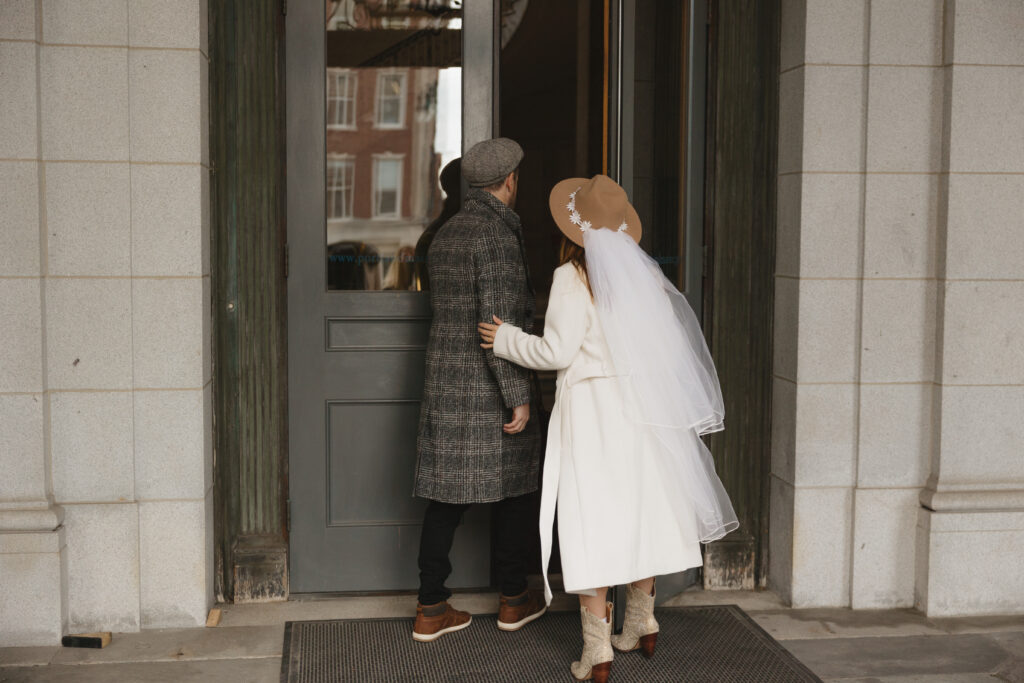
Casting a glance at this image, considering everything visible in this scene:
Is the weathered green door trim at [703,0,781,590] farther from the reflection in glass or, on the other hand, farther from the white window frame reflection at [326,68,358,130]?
the white window frame reflection at [326,68,358,130]

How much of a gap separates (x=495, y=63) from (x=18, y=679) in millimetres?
3051

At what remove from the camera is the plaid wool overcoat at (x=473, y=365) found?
409 cm

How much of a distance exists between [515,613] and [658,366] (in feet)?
4.35

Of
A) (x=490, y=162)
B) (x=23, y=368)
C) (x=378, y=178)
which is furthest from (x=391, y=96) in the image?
(x=23, y=368)

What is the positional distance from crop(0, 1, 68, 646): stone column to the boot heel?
2.25 m

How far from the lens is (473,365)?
4.16 metres

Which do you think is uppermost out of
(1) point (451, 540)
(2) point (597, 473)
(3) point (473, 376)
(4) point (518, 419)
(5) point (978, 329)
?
(5) point (978, 329)

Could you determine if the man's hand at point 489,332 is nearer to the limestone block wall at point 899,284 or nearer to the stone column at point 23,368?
the limestone block wall at point 899,284

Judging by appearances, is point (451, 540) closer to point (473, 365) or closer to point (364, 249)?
point (473, 365)

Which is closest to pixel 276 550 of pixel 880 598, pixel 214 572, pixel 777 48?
pixel 214 572

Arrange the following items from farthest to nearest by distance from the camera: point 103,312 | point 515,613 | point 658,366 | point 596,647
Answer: point 515,613, point 103,312, point 596,647, point 658,366

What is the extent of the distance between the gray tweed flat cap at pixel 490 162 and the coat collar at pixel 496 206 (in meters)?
0.04

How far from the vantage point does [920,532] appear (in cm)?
468

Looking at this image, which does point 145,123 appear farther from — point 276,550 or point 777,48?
point 777,48
